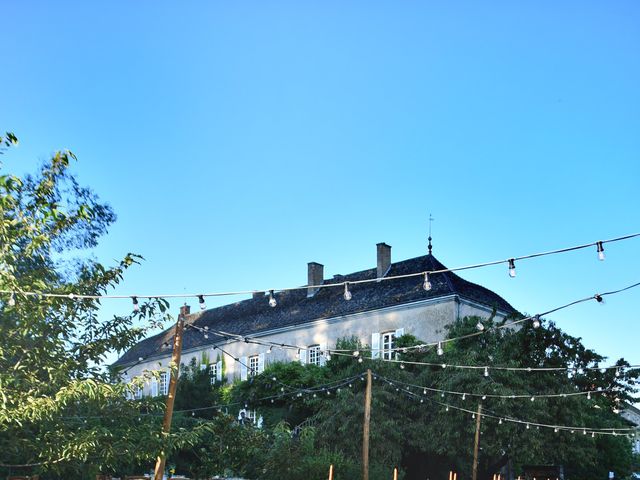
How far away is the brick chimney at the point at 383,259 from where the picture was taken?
149ft

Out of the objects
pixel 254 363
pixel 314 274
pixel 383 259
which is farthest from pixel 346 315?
pixel 254 363

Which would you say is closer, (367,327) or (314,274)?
(367,327)

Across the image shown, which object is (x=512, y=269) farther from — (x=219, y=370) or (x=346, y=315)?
(x=219, y=370)

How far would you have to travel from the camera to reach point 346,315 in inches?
1736

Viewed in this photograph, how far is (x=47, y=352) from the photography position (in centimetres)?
1642

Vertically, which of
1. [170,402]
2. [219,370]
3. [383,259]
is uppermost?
[383,259]

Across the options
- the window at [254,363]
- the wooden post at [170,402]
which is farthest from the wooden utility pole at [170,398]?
the window at [254,363]

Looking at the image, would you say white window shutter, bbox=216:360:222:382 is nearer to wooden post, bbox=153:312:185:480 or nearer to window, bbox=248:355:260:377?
window, bbox=248:355:260:377

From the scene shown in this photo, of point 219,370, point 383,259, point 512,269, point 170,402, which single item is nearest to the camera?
point 512,269

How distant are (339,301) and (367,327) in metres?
3.77

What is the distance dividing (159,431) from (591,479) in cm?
Result: 3495

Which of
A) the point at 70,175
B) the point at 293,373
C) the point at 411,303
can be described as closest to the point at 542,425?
the point at 411,303

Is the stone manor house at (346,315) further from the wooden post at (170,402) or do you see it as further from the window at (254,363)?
the wooden post at (170,402)

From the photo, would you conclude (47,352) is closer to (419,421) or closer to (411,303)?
(419,421)
